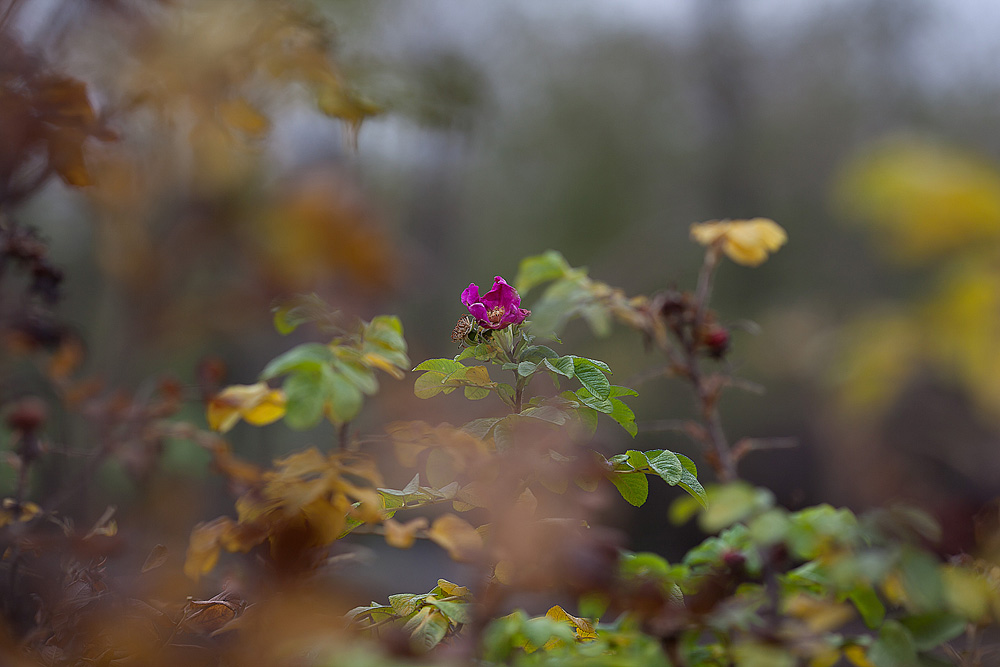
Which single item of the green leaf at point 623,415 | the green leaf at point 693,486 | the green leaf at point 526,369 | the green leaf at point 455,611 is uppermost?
the green leaf at point 526,369

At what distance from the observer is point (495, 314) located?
0.71 metres

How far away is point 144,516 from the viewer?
4.02 ft

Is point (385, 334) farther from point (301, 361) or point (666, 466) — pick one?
point (666, 466)

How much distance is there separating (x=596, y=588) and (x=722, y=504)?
0.11m

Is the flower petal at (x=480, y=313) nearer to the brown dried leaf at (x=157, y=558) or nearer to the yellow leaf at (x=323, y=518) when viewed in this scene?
the yellow leaf at (x=323, y=518)

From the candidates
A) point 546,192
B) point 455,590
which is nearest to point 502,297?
point 455,590

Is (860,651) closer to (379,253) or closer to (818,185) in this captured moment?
(379,253)

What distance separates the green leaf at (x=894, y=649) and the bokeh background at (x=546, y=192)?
12 cm

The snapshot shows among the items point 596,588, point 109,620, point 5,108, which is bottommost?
point 109,620

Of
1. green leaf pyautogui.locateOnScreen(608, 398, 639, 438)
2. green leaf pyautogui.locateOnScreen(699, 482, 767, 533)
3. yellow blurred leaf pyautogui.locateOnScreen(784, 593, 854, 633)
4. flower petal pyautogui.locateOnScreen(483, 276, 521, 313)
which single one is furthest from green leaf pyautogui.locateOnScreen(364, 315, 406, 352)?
yellow blurred leaf pyautogui.locateOnScreen(784, 593, 854, 633)

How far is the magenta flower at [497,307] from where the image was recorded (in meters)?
0.71

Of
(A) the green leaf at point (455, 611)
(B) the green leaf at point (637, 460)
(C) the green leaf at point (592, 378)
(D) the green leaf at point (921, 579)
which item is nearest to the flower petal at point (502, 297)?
(C) the green leaf at point (592, 378)

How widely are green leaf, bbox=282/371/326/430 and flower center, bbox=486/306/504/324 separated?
21 cm

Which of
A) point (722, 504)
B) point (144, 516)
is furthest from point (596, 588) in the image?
point (144, 516)
